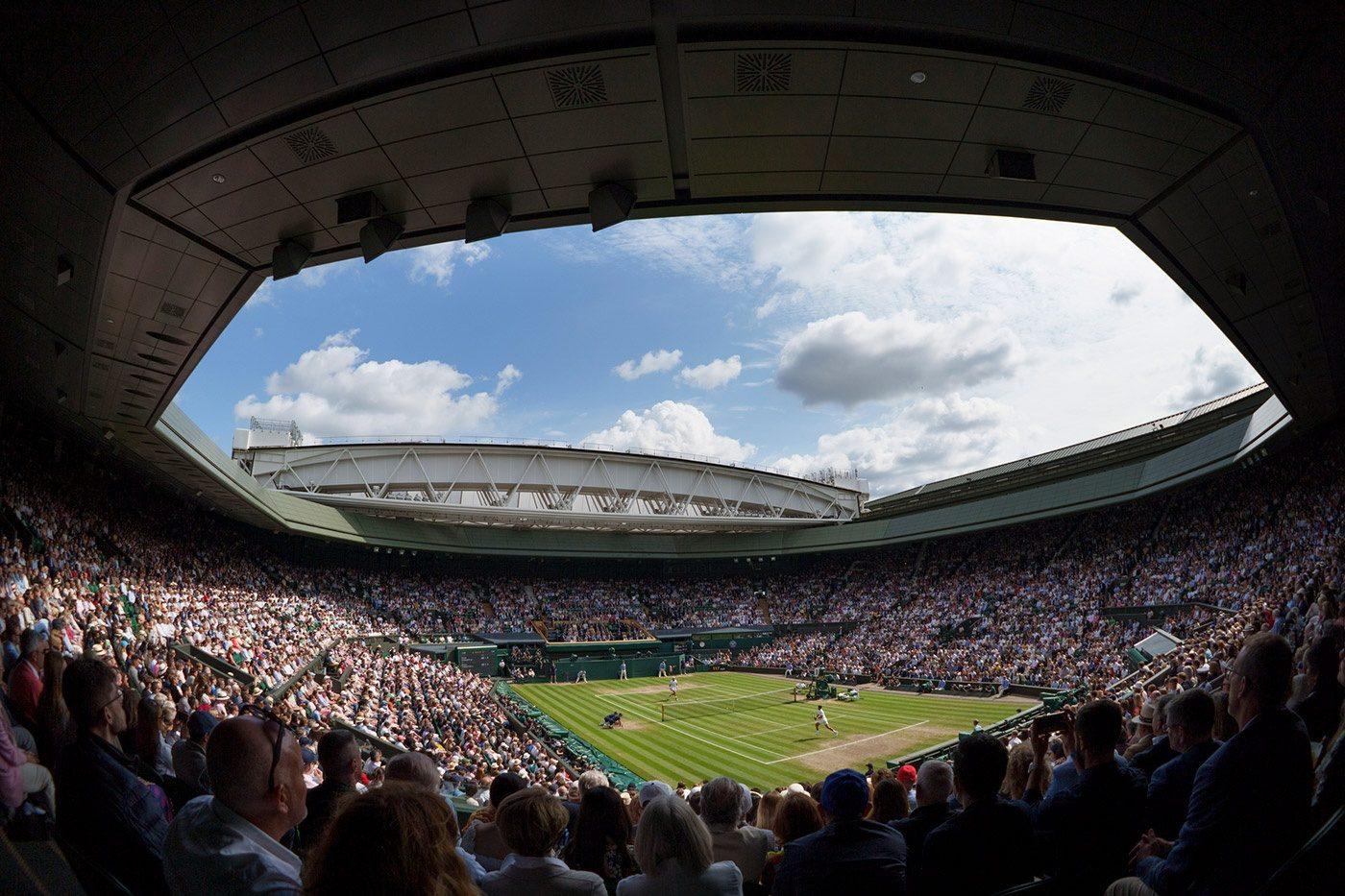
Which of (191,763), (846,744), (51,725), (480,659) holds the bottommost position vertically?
(846,744)

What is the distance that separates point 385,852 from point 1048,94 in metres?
6.76

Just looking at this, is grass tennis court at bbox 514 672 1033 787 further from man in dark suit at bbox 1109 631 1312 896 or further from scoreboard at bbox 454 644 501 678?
man in dark suit at bbox 1109 631 1312 896

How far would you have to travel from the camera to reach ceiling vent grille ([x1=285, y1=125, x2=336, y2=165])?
593cm

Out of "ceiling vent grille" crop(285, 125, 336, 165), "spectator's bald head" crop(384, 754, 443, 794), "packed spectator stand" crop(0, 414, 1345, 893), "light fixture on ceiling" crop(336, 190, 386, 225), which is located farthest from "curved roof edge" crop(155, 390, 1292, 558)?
"spectator's bald head" crop(384, 754, 443, 794)

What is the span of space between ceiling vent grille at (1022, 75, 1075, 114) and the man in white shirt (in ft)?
21.7

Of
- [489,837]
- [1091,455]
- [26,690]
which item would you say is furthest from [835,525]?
[26,690]

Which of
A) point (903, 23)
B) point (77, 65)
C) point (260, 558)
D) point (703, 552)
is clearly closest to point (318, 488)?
point (260, 558)

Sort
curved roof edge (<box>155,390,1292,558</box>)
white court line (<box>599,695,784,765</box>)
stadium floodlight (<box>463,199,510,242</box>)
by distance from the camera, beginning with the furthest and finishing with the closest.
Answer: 1. curved roof edge (<box>155,390,1292,558</box>)
2. white court line (<box>599,695,784,765</box>)
3. stadium floodlight (<box>463,199,510,242</box>)

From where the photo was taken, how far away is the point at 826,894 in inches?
113

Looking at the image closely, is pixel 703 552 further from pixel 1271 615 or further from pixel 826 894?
pixel 826 894

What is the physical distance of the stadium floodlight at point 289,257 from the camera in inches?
307

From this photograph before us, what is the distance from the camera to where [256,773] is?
2.01 m

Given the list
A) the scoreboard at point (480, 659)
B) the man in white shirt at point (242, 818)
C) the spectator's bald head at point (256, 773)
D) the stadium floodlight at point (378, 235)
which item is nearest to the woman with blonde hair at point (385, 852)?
the man in white shirt at point (242, 818)

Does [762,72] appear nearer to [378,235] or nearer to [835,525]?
[378,235]
